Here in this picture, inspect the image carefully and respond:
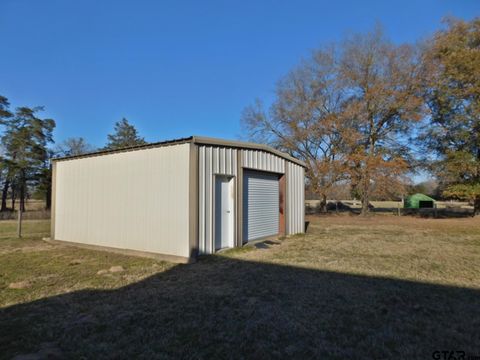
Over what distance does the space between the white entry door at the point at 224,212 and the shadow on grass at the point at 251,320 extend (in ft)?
7.85

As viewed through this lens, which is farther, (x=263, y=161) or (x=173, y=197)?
(x=263, y=161)

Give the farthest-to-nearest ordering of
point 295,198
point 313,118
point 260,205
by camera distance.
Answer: point 313,118 < point 295,198 < point 260,205

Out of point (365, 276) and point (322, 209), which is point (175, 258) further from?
point (322, 209)


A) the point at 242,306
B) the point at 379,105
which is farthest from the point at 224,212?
the point at 379,105

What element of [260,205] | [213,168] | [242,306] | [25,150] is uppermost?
[25,150]

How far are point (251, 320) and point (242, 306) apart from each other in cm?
47

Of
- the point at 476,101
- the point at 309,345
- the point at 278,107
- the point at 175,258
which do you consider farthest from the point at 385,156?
the point at 309,345

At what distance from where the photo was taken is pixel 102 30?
33.6ft

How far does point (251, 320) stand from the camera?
11.5ft

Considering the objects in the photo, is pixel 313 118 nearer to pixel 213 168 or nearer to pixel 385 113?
pixel 385 113

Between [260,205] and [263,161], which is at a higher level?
[263,161]

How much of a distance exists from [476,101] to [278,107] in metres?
12.4

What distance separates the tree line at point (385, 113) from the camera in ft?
60.1

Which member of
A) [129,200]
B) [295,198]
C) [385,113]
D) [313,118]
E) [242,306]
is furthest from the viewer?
[313,118]
